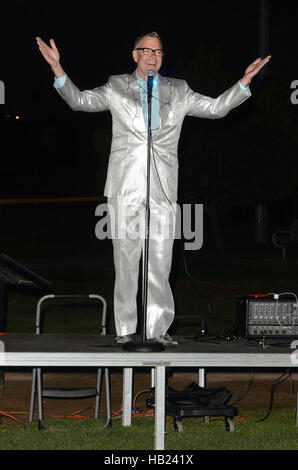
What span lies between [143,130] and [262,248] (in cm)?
2337

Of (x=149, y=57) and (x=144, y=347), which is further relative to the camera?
(x=149, y=57)

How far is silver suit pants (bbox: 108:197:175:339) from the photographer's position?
6348 mm

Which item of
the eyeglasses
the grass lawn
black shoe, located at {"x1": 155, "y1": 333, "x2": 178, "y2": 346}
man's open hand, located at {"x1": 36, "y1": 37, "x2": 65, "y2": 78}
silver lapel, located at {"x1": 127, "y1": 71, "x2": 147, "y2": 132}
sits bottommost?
the grass lawn

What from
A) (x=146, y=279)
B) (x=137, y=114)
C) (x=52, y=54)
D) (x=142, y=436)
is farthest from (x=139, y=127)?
(x=142, y=436)

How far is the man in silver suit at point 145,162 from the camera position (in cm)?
632

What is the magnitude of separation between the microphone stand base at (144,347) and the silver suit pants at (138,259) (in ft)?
2.04

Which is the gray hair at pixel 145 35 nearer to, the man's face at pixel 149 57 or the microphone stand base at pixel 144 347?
the man's face at pixel 149 57

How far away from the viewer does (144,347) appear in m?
5.77

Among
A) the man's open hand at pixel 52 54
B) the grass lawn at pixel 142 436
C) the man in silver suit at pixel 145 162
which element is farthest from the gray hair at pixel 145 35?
the grass lawn at pixel 142 436

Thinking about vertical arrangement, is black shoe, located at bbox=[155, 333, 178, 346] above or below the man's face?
below

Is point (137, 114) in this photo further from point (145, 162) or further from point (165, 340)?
point (165, 340)

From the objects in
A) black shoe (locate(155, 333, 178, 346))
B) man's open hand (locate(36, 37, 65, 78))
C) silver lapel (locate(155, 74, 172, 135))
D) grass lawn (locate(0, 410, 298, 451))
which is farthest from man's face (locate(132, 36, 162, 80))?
grass lawn (locate(0, 410, 298, 451))

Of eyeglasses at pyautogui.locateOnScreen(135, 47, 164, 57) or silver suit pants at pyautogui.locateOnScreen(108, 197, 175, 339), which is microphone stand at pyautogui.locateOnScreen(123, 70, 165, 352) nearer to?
silver suit pants at pyautogui.locateOnScreen(108, 197, 175, 339)

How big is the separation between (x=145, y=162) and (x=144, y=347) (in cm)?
137
